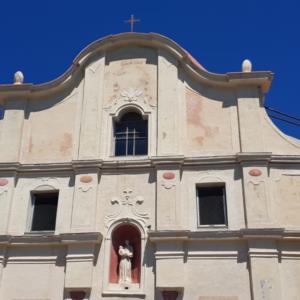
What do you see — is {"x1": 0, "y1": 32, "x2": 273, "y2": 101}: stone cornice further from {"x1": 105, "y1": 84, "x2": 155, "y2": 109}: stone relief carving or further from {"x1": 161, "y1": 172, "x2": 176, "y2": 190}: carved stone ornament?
{"x1": 161, "y1": 172, "x2": 176, "y2": 190}: carved stone ornament

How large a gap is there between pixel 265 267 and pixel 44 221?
695 centimetres

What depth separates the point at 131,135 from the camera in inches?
675

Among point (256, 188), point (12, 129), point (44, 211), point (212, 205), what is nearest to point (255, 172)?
point (256, 188)

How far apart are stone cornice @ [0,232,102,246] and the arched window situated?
3192 mm

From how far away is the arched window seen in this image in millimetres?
16859

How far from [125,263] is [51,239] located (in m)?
2.37

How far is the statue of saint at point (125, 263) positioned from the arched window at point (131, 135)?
126 inches

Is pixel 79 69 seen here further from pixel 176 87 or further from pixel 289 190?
pixel 289 190

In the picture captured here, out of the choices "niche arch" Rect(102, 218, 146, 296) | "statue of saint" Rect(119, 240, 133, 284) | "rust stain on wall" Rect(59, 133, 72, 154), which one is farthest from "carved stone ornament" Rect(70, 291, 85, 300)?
"rust stain on wall" Rect(59, 133, 72, 154)

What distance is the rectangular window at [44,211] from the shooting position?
16.0 m

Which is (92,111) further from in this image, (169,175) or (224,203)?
(224,203)

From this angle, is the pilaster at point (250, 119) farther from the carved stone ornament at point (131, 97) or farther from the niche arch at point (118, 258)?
the niche arch at point (118, 258)

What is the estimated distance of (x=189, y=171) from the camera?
15938 millimetres

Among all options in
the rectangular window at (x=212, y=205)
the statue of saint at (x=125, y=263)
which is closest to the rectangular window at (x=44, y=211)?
the statue of saint at (x=125, y=263)
